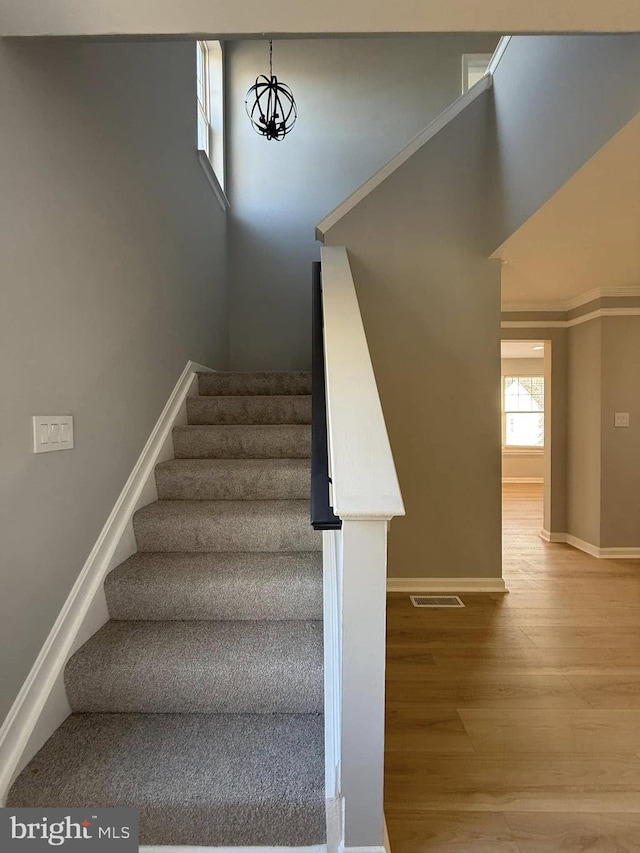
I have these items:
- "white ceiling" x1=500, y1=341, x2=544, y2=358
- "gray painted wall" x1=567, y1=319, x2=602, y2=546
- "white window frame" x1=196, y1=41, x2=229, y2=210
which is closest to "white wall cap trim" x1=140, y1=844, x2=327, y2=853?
"gray painted wall" x1=567, y1=319, x2=602, y2=546

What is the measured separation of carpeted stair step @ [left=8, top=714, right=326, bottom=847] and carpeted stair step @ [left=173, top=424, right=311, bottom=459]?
4.31 feet

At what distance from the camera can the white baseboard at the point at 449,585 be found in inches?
117

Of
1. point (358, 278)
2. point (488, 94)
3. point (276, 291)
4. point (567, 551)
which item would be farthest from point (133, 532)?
point (567, 551)

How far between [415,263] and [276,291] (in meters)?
A: 1.64

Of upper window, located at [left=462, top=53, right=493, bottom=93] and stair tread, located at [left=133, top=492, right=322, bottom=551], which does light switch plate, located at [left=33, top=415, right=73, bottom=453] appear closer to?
stair tread, located at [left=133, top=492, right=322, bottom=551]

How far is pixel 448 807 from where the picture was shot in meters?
1.38

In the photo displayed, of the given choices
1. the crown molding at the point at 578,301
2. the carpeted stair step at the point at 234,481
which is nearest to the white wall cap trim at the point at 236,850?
the carpeted stair step at the point at 234,481

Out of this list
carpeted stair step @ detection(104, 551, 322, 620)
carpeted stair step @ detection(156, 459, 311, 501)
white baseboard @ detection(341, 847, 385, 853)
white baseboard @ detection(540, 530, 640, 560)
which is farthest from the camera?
white baseboard @ detection(540, 530, 640, 560)

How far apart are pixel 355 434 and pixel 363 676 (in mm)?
564

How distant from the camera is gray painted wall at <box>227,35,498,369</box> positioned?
→ 164 inches

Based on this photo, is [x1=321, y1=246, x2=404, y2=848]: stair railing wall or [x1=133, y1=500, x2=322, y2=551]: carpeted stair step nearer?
[x1=321, y1=246, x2=404, y2=848]: stair railing wall

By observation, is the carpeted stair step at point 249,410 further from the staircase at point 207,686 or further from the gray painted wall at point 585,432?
the gray painted wall at point 585,432

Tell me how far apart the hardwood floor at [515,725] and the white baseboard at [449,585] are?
0.07 m

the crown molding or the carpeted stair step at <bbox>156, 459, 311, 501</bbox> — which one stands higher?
the crown molding
